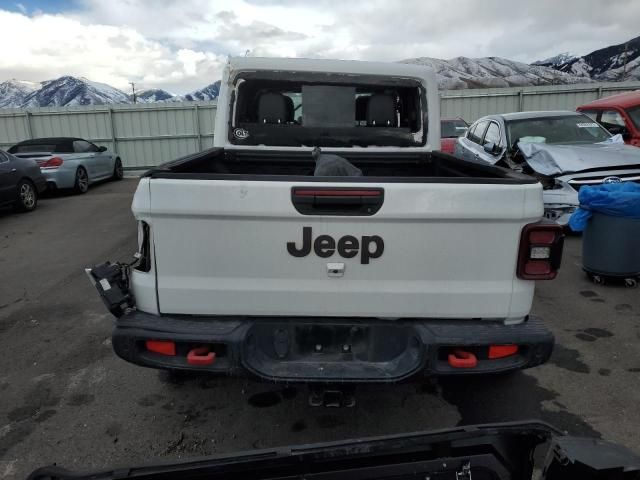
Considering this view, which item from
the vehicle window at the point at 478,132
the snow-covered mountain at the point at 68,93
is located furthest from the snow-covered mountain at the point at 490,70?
the vehicle window at the point at 478,132

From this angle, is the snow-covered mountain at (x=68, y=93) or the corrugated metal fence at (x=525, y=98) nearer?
the corrugated metal fence at (x=525, y=98)

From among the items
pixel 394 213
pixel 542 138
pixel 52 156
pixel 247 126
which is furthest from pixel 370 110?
pixel 52 156

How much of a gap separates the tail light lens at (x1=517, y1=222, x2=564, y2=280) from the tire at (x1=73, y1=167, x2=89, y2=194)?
41.3 feet

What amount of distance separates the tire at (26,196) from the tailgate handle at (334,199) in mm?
9705

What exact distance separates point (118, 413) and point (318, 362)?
157cm

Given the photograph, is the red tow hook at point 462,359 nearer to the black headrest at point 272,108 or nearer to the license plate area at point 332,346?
the license plate area at point 332,346

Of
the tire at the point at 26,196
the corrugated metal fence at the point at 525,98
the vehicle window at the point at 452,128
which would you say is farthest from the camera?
the corrugated metal fence at the point at 525,98

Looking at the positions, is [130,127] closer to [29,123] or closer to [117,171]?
[117,171]

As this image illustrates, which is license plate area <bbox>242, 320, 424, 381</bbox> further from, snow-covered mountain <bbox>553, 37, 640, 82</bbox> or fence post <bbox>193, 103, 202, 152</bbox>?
snow-covered mountain <bbox>553, 37, 640, 82</bbox>

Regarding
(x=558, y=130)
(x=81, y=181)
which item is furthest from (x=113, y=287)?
(x=81, y=181)

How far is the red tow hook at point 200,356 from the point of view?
242 centimetres

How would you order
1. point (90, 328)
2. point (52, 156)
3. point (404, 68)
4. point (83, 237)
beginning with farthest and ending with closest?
point (52, 156) → point (83, 237) → point (90, 328) → point (404, 68)

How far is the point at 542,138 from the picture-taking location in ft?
27.6

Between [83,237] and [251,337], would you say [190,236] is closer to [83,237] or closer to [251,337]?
[251,337]
